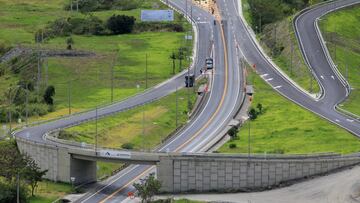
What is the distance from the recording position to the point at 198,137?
177125mm

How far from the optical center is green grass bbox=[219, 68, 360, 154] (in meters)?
156

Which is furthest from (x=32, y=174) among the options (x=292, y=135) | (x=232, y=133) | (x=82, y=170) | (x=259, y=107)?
(x=259, y=107)

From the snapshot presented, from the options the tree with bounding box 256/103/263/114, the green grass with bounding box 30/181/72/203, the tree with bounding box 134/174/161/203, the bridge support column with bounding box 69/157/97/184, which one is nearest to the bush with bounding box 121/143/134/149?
the bridge support column with bounding box 69/157/97/184

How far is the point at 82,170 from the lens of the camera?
153875 mm

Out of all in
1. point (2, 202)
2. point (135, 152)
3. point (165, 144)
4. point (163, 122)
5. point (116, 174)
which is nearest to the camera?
point (2, 202)

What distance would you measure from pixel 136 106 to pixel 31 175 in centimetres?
5574

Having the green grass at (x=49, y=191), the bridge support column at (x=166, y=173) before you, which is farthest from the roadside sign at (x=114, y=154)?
the green grass at (x=49, y=191)

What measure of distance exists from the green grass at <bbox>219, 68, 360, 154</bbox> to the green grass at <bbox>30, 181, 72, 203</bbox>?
29.1 m

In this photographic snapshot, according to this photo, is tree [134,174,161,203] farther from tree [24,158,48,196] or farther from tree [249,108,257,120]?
tree [249,108,257,120]

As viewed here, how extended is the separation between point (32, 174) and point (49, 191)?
4470 mm

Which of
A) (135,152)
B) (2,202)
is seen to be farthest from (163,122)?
(2,202)

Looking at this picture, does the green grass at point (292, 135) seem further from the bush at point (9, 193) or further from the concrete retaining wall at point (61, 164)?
the bush at point (9, 193)

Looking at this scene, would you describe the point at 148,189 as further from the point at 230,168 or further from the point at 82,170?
the point at 82,170

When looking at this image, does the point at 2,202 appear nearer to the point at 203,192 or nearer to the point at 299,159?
the point at 203,192
